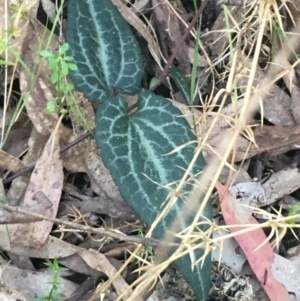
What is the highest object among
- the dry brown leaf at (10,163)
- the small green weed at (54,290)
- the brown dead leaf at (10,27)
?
the brown dead leaf at (10,27)

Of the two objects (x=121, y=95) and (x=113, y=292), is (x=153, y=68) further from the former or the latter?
(x=113, y=292)

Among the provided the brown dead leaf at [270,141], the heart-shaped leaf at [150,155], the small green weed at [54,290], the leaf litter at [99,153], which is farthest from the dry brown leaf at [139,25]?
the small green weed at [54,290]

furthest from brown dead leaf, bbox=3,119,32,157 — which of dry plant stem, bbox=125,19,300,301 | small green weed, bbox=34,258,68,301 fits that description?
dry plant stem, bbox=125,19,300,301

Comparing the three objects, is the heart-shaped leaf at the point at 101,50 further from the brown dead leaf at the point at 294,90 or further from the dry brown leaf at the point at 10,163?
the brown dead leaf at the point at 294,90

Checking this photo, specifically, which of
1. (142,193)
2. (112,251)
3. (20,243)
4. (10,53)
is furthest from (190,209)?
(10,53)

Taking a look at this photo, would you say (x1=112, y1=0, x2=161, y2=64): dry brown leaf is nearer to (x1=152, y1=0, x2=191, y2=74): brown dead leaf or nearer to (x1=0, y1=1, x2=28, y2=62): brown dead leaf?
(x1=152, y1=0, x2=191, y2=74): brown dead leaf

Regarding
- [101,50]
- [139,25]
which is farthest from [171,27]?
[101,50]

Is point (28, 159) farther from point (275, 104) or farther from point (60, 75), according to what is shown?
point (275, 104)
